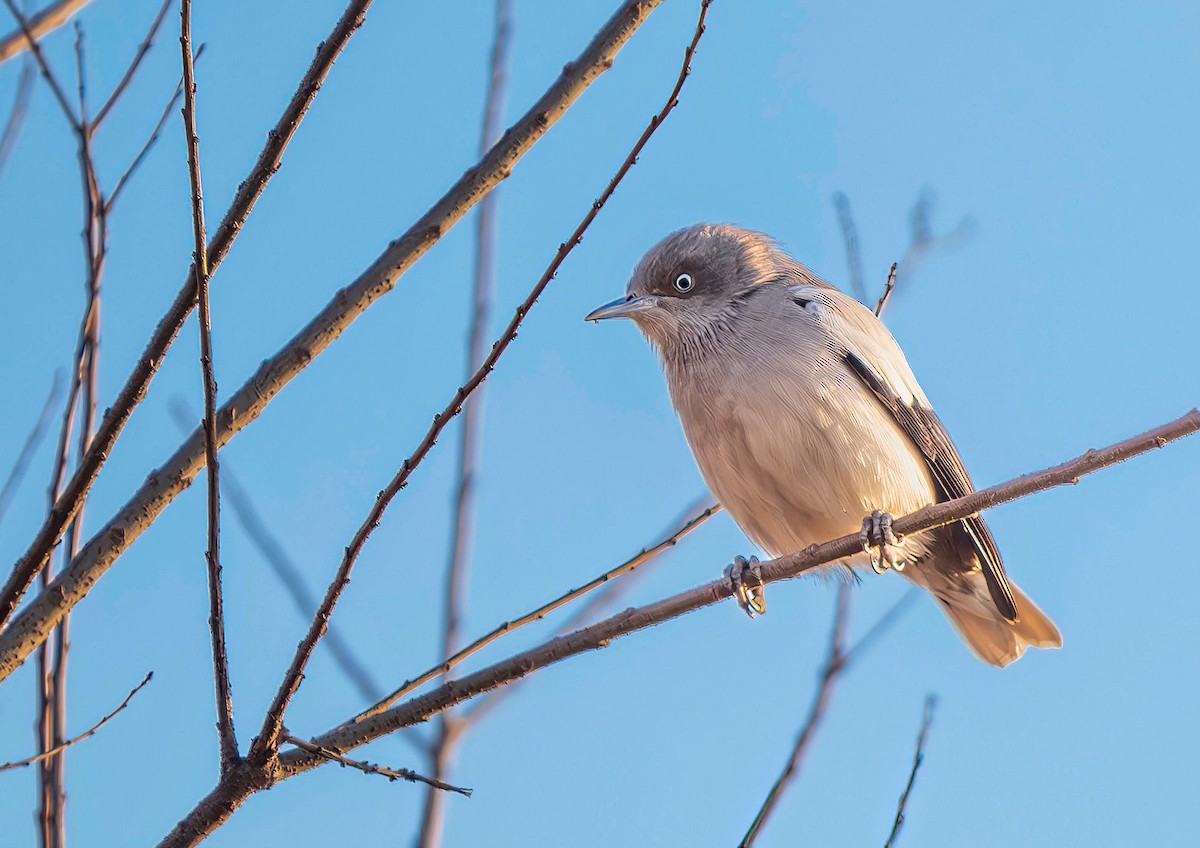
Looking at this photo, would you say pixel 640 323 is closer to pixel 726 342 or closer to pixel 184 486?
pixel 726 342

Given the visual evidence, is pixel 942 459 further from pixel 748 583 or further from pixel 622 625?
pixel 622 625

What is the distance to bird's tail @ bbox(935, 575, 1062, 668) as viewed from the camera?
19.2 ft

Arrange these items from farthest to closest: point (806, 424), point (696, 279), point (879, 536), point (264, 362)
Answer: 1. point (696, 279)
2. point (806, 424)
3. point (879, 536)
4. point (264, 362)

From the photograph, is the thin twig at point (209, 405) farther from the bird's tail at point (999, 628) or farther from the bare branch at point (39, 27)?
the bird's tail at point (999, 628)

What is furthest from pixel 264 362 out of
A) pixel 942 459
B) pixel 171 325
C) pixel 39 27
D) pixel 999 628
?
pixel 999 628

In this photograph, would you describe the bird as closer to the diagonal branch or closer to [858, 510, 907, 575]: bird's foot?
[858, 510, 907, 575]: bird's foot

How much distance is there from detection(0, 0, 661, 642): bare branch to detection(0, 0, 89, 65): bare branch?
0.65 metres

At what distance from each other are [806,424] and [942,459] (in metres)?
1.02

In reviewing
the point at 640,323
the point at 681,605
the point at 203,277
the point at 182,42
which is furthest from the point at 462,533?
the point at 182,42

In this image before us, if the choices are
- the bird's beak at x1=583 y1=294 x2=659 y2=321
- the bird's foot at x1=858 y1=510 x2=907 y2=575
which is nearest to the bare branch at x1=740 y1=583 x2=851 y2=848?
the bird's foot at x1=858 y1=510 x2=907 y2=575

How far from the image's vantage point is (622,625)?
354 centimetres

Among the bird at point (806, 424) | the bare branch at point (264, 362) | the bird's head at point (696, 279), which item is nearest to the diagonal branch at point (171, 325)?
the bare branch at point (264, 362)

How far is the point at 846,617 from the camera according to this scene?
4613 millimetres

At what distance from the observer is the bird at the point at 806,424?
5012 millimetres
